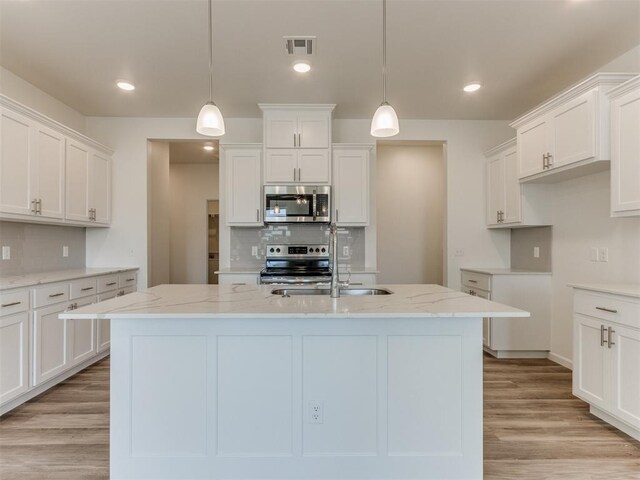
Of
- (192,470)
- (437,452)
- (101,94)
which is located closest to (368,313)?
(437,452)

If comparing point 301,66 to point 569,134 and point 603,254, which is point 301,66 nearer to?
point 569,134

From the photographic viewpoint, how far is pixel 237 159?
13.3 ft

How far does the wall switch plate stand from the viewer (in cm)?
289

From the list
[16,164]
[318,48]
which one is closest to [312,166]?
[318,48]

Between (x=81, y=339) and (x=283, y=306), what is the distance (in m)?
2.63

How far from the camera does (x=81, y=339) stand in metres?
3.25

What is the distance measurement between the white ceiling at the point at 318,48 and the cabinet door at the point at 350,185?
1.90 ft

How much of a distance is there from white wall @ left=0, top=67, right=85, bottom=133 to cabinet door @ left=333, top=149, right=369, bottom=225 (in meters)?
3.02

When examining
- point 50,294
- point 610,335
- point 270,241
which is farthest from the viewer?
point 270,241

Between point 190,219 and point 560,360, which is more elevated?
point 190,219

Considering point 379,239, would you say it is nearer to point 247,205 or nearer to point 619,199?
point 247,205

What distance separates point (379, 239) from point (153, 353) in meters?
4.50

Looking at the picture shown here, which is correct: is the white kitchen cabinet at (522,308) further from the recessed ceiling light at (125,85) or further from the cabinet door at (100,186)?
the cabinet door at (100,186)

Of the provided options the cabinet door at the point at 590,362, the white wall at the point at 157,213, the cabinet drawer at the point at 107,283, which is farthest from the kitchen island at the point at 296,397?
the white wall at the point at 157,213
